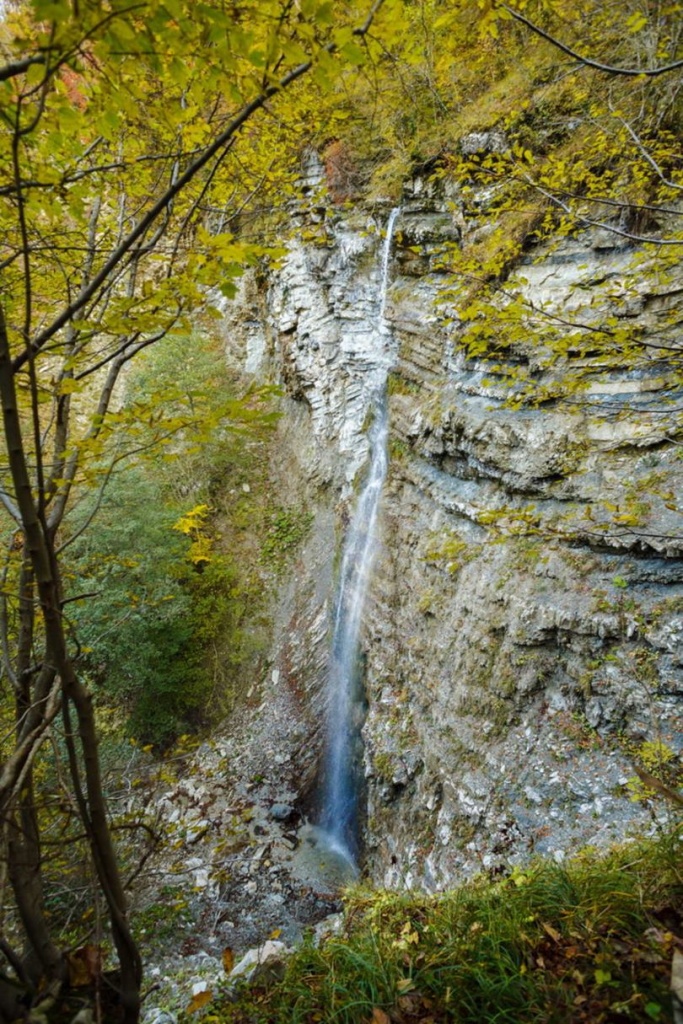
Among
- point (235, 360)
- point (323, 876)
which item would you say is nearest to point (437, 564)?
point (323, 876)

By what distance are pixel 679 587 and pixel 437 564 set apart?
10.0ft

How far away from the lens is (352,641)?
28.4 ft

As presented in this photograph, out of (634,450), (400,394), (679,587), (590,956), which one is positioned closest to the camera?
(590,956)

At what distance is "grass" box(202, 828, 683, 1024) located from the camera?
1.98 metres

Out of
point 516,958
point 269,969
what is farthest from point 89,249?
point 269,969

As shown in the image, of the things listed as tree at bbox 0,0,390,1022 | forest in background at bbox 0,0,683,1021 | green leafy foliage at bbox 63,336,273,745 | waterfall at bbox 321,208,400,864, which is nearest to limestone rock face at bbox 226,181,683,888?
waterfall at bbox 321,208,400,864

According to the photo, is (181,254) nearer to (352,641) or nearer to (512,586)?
(512,586)

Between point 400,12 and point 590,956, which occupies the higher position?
point 400,12

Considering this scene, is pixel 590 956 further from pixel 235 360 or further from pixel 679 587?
pixel 235 360

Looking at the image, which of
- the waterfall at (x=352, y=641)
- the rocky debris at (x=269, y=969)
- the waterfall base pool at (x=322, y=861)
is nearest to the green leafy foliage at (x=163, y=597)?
the waterfall at (x=352, y=641)

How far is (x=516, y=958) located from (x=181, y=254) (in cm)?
399

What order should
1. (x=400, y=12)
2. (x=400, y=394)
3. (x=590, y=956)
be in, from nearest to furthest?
(x=400, y=12) → (x=590, y=956) → (x=400, y=394)

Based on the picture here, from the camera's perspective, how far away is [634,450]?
4949mm

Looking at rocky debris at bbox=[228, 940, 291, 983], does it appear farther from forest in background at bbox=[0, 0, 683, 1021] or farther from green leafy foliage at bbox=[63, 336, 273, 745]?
green leafy foliage at bbox=[63, 336, 273, 745]
